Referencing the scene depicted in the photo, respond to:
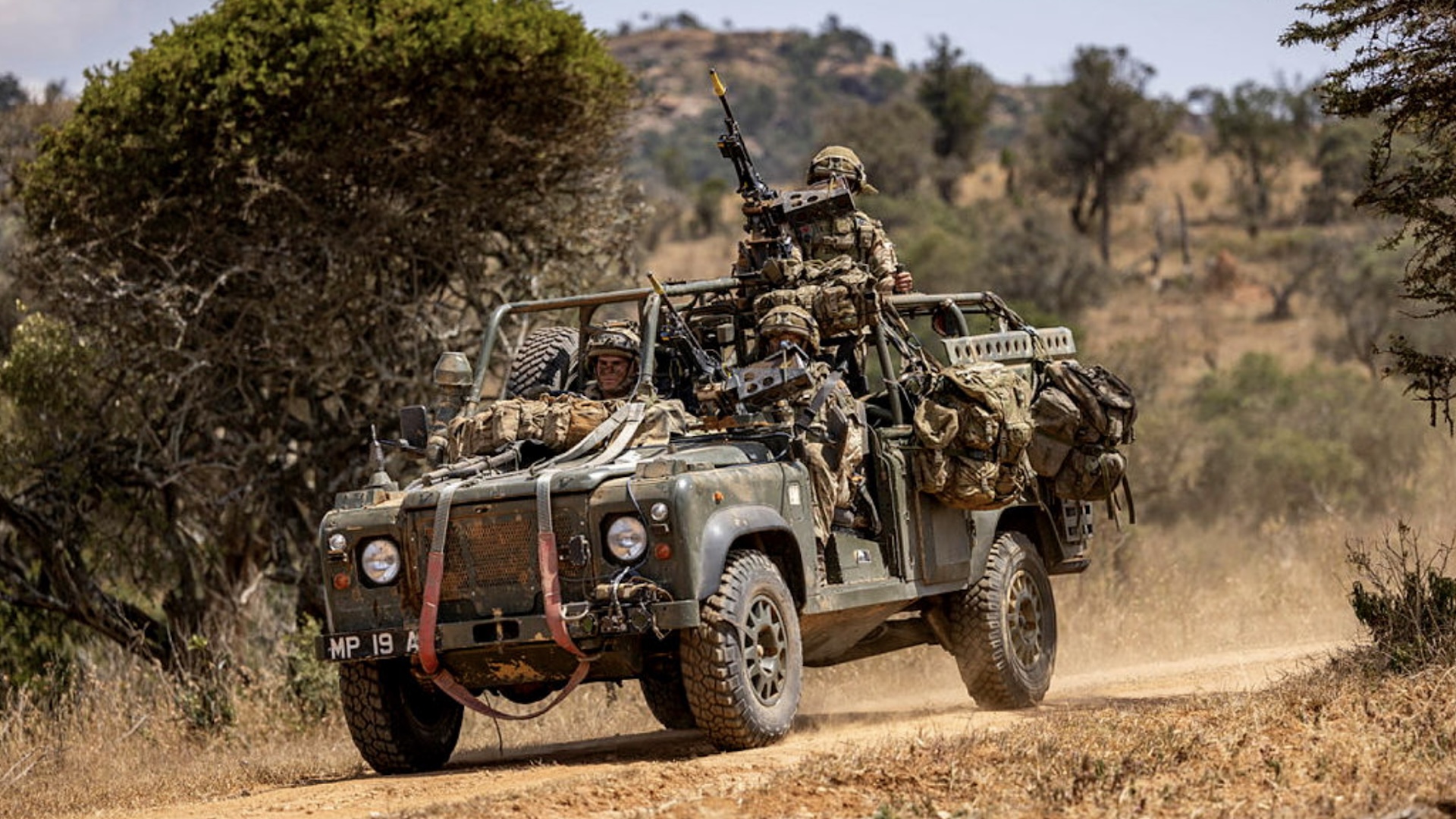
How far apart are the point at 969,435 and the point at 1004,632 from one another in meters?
1.28

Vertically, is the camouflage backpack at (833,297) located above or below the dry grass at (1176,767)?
above

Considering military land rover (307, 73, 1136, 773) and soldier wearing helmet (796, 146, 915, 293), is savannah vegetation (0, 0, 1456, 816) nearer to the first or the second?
military land rover (307, 73, 1136, 773)

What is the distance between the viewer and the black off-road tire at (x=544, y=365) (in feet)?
33.1

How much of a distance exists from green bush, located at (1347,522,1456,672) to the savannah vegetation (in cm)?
2

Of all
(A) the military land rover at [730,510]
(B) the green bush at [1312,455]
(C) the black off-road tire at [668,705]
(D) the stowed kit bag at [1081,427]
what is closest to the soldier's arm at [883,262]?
(A) the military land rover at [730,510]

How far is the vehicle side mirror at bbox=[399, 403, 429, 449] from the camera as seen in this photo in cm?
923

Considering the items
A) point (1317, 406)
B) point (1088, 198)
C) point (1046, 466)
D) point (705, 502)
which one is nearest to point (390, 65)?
point (1046, 466)

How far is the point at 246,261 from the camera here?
15.6 meters

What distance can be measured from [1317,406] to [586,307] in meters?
18.9

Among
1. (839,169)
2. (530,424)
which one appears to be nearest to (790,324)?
(530,424)

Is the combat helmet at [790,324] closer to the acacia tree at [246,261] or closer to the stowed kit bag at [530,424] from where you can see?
the stowed kit bag at [530,424]

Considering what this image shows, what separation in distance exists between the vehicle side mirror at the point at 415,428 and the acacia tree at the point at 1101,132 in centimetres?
3910

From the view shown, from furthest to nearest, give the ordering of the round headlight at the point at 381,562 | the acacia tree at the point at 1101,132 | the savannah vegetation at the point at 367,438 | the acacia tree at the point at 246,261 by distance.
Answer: the acacia tree at the point at 1101,132
the acacia tree at the point at 246,261
the round headlight at the point at 381,562
the savannah vegetation at the point at 367,438

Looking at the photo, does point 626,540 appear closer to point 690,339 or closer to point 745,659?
point 745,659
